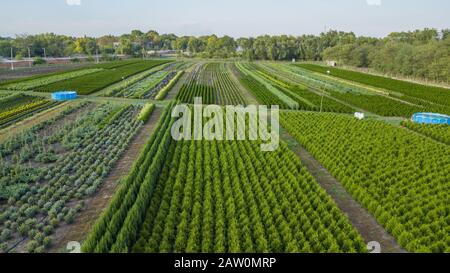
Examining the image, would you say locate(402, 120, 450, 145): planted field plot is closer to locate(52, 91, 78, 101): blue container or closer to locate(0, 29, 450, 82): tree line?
locate(52, 91, 78, 101): blue container

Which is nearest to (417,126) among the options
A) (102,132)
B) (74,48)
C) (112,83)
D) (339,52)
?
(102,132)

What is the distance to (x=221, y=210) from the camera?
1176cm

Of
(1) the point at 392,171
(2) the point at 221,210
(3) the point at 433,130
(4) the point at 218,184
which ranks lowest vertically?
(2) the point at 221,210

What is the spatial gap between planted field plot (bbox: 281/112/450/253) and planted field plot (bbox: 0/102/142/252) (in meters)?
10.8

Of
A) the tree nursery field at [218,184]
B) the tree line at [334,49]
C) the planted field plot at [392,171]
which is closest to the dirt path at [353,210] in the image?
the tree nursery field at [218,184]

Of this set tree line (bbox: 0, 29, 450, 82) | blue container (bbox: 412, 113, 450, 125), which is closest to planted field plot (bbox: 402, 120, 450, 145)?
blue container (bbox: 412, 113, 450, 125)

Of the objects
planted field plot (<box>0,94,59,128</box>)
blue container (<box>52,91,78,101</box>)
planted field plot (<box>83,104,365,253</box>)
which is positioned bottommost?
planted field plot (<box>83,104,365,253</box>)

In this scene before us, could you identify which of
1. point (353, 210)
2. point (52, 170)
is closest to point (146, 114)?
point (52, 170)

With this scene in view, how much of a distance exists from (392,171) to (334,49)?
89.2 m

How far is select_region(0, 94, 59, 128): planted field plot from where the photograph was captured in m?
25.8

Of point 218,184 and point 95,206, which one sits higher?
point 218,184

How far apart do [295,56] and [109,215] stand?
113280mm

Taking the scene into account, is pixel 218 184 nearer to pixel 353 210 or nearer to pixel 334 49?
pixel 353 210

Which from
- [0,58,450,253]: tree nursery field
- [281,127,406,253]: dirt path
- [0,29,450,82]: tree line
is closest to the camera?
[0,58,450,253]: tree nursery field
